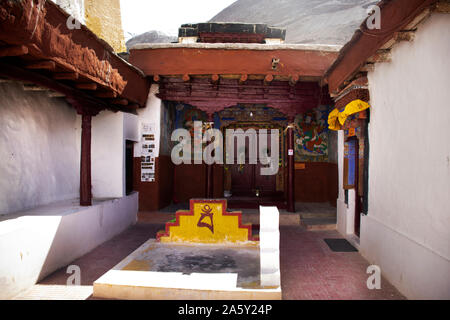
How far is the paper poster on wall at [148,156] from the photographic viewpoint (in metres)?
8.34

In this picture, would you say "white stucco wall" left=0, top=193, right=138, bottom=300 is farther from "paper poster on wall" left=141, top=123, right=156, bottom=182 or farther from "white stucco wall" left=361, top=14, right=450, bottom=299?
"white stucco wall" left=361, top=14, right=450, bottom=299

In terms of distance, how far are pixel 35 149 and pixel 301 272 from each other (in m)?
→ 5.48

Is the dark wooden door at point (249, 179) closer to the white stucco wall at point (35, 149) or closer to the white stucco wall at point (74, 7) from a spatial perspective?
the white stucco wall at point (35, 149)

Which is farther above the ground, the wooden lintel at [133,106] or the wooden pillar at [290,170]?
the wooden lintel at [133,106]

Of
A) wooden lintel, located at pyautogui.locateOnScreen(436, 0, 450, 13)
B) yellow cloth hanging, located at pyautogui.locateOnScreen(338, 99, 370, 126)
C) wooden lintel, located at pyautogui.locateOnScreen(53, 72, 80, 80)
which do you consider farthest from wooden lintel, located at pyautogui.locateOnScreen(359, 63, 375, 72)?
wooden lintel, located at pyautogui.locateOnScreen(53, 72, 80, 80)

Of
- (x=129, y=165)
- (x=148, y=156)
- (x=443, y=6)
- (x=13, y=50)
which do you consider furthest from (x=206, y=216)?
(x=443, y=6)

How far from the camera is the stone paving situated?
3979 millimetres

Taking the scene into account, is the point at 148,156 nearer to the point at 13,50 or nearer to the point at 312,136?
the point at 13,50

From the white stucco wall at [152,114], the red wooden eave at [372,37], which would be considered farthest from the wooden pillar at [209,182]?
the red wooden eave at [372,37]

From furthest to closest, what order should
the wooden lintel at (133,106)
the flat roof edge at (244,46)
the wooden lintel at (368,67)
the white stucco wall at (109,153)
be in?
the wooden lintel at (133,106) → the white stucco wall at (109,153) → the flat roof edge at (244,46) → the wooden lintel at (368,67)

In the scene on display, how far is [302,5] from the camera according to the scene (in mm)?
32156

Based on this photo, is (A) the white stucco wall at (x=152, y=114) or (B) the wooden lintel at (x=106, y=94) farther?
(A) the white stucco wall at (x=152, y=114)

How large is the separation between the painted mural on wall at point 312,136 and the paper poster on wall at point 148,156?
4.58 meters
